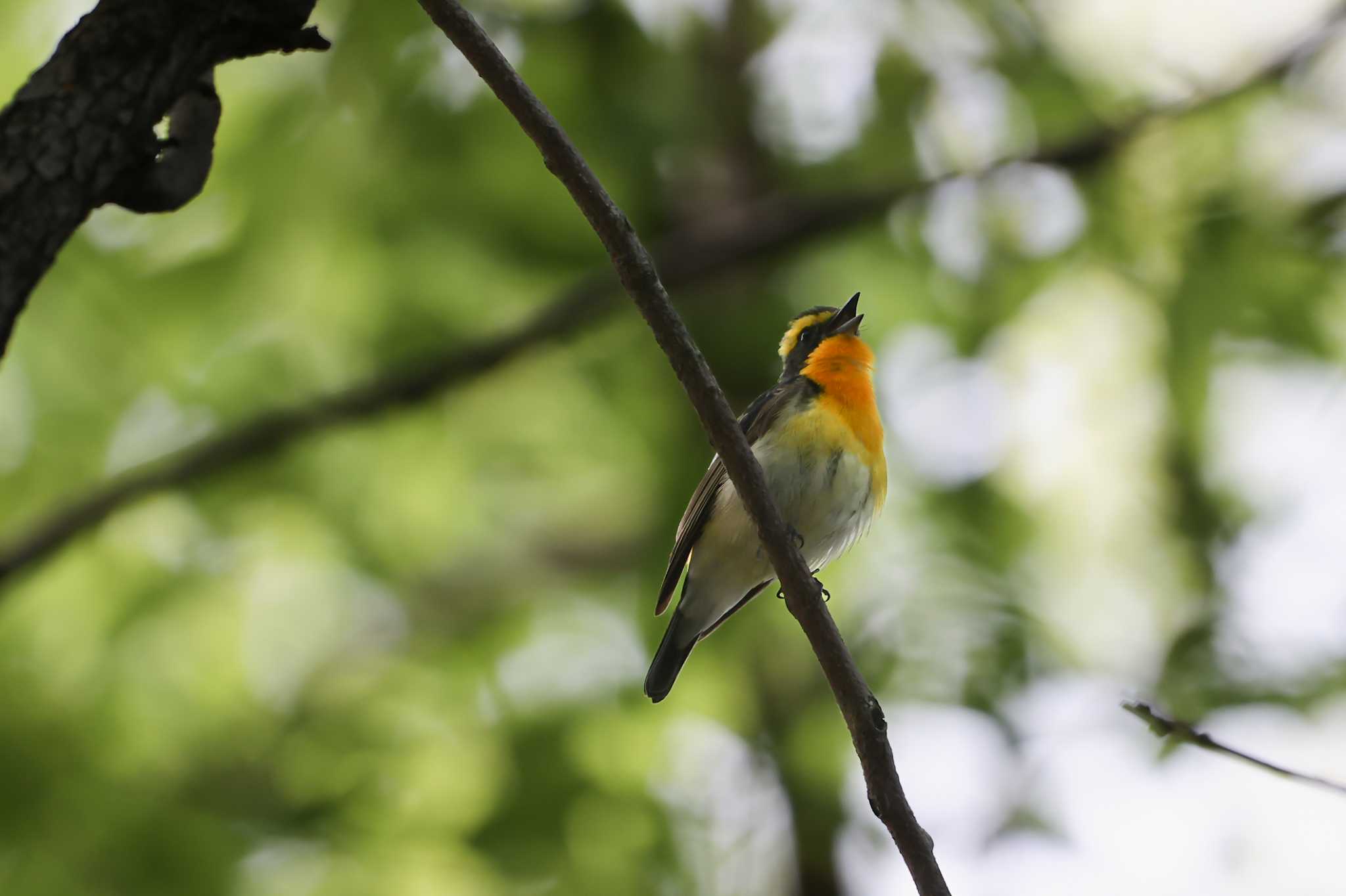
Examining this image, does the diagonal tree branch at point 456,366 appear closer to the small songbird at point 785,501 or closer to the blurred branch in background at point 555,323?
the blurred branch in background at point 555,323

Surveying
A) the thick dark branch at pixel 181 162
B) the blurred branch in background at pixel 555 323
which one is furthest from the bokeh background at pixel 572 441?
the thick dark branch at pixel 181 162

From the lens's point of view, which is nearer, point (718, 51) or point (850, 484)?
point (850, 484)

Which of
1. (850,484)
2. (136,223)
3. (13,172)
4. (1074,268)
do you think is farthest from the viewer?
(1074,268)

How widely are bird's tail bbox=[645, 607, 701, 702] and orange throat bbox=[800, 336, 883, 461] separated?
1.12 metres

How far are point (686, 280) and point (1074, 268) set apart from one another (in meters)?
2.55

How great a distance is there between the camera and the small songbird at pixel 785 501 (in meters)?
5.13

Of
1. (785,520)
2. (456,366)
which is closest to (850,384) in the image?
(785,520)

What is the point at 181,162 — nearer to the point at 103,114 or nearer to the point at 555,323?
the point at 103,114

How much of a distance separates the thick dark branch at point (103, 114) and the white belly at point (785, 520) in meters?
2.91

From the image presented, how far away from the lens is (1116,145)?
6633mm

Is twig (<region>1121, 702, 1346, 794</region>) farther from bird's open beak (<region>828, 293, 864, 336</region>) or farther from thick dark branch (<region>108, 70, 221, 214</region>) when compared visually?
bird's open beak (<region>828, 293, 864, 336</region>)

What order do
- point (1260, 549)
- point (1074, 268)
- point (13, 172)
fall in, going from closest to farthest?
point (13, 172)
point (1260, 549)
point (1074, 268)

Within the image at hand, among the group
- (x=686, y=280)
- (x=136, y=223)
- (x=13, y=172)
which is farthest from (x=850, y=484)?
(x=136, y=223)

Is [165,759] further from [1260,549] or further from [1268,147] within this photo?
[1268,147]
